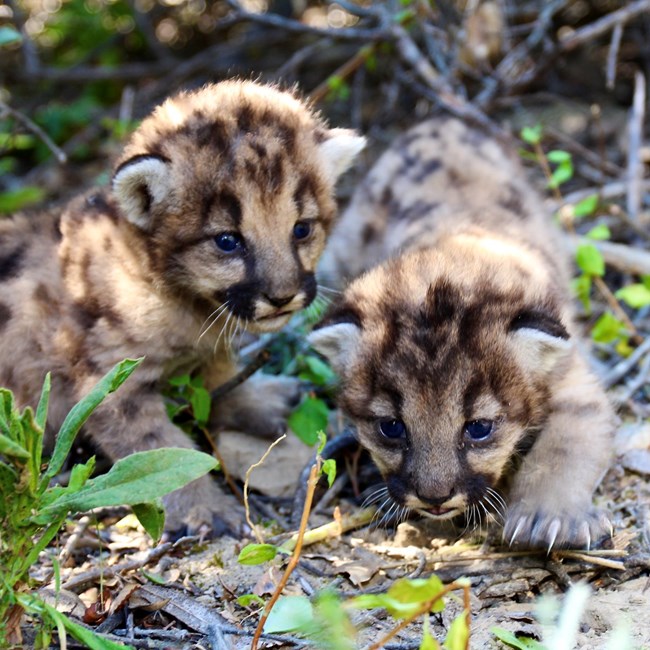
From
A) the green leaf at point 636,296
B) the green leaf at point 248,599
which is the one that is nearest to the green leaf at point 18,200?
the green leaf at point 636,296

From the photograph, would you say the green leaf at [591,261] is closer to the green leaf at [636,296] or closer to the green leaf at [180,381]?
the green leaf at [636,296]

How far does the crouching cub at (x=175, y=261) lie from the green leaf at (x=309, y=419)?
523 mm

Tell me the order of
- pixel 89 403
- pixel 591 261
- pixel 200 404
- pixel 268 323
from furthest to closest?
pixel 591 261 < pixel 200 404 < pixel 268 323 < pixel 89 403

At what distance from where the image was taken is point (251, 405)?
505cm

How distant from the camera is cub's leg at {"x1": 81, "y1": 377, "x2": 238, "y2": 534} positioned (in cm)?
424

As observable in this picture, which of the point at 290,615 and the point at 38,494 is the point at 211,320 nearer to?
the point at 38,494

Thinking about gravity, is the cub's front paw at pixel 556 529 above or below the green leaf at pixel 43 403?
below

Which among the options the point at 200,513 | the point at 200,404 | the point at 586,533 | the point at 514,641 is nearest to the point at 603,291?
the point at 586,533

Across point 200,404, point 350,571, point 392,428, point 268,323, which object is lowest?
point 350,571

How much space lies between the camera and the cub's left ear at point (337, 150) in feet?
14.9

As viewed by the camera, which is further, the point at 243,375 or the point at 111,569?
the point at 243,375

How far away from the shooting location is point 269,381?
5.36m

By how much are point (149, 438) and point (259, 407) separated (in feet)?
3.00

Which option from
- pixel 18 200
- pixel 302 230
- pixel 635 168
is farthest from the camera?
pixel 18 200
